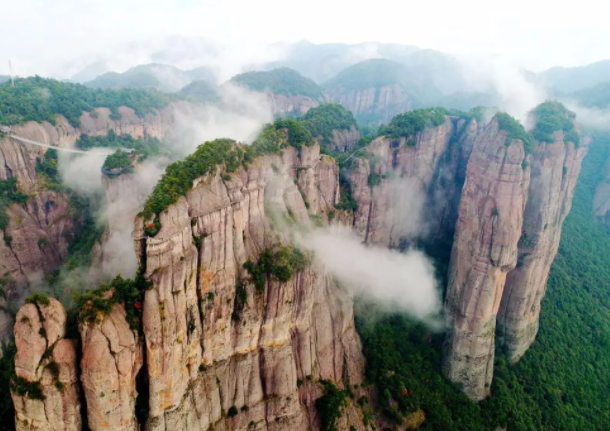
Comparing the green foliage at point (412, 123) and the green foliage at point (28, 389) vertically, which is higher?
the green foliage at point (412, 123)

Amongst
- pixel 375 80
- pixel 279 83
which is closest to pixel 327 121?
pixel 279 83

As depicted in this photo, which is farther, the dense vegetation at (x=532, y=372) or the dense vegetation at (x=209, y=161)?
the dense vegetation at (x=532, y=372)

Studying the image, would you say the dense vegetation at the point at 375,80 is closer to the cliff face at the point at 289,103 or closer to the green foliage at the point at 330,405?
the cliff face at the point at 289,103

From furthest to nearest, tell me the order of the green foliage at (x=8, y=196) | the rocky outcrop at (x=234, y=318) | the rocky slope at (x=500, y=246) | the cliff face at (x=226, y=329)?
1. the green foliage at (x=8, y=196)
2. the rocky slope at (x=500, y=246)
3. the rocky outcrop at (x=234, y=318)
4. the cliff face at (x=226, y=329)

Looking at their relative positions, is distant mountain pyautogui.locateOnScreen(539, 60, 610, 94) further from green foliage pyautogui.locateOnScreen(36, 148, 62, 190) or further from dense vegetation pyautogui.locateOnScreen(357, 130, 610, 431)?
green foliage pyautogui.locateOnScreen(36, 148, 62, 190)

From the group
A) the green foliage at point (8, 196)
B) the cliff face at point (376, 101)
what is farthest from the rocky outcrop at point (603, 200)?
the green foliage at point (8, 196)

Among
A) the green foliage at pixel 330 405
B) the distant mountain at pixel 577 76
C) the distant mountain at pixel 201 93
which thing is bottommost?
the green foliage at pixel 330 405
